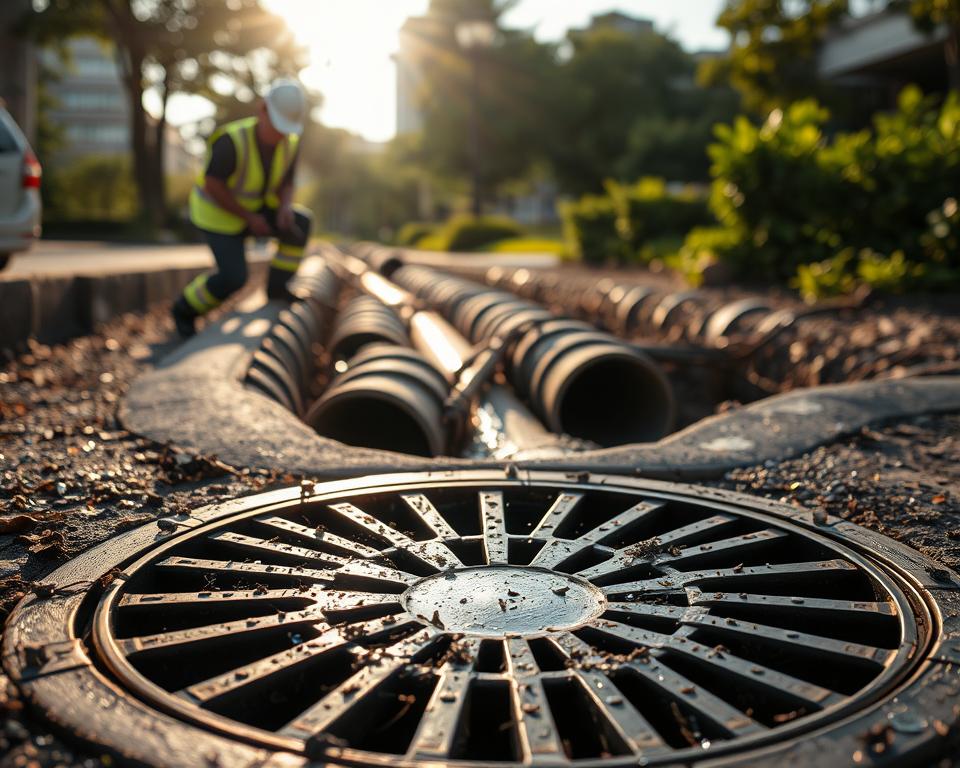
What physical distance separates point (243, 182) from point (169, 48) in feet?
91.7

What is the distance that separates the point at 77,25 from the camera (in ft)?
97.2

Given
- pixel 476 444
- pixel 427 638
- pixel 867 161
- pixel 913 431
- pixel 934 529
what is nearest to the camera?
pixel 427 638

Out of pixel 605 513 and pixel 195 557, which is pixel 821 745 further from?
pixel 195 557

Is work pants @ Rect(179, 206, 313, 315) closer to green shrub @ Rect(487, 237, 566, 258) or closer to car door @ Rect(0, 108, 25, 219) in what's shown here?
car door @ Rect(0, 108, 25, 219)

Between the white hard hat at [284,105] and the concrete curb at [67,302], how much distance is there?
1.85 metres

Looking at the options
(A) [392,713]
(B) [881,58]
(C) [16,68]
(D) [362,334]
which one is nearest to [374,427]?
(D) [362,334]

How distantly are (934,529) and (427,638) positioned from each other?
1.69 meters

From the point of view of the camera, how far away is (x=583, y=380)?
648 centimetres

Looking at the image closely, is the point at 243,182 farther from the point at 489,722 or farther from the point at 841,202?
the point at 841,202

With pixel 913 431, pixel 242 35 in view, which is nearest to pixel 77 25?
pixel 242 35

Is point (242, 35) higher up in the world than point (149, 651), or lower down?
higher up

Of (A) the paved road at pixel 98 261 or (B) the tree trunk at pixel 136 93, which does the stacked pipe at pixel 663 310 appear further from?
(B) the tree trunk at pixel 136 93

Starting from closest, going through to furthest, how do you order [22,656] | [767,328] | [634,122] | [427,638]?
[22,656] < [427,638] < [767,328] < [634,122]

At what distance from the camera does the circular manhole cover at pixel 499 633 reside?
175 centimetres
